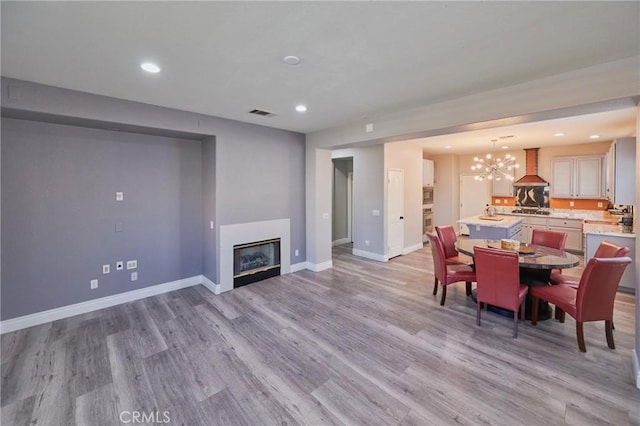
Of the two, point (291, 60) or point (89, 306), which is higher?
point (291, 60)

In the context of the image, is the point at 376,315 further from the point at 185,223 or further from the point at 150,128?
the point at 150,128

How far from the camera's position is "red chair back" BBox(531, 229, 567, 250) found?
4062mm

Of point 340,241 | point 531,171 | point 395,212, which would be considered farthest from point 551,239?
point 340,241

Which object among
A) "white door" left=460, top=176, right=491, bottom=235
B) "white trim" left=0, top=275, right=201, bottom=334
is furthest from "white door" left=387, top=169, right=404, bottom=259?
"white trim" left=0, top=275, right=201, bottom=334

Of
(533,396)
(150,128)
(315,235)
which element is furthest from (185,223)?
(533,396)

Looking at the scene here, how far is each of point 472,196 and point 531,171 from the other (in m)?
1.63

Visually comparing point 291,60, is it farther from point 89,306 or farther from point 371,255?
point 371,255

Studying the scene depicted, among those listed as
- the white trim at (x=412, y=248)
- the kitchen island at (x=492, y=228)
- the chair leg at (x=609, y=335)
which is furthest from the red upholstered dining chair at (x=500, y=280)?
the white trim at (x=412, y=248)

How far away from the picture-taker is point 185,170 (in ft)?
14.8

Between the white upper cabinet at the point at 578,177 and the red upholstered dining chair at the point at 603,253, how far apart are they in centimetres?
459

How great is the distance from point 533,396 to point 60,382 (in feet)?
13.1

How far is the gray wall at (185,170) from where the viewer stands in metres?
3.13

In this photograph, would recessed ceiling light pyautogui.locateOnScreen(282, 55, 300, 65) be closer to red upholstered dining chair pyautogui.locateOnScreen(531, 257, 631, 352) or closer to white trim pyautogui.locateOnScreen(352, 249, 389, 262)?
red upholstered dining chair pyautogui.locateOnScreen(531, 257, 631, 352)

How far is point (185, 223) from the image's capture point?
457 centimetres
